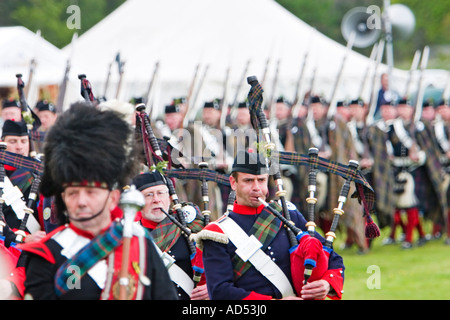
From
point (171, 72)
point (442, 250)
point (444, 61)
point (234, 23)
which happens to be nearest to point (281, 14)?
point (234, 23)

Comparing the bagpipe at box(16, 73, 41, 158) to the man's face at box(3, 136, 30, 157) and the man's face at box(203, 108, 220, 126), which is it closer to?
the man's face at box(3, 136, 30, 157)

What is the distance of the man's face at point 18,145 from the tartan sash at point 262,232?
233 centimetres

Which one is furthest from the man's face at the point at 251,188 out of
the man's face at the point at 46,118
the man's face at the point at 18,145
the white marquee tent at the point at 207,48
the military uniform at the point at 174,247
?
the white marquee tent at the point at 207,48

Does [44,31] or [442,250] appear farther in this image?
[44,31]

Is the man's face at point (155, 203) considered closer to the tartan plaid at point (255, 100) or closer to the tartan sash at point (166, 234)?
the tartan sash at point (166, 234)

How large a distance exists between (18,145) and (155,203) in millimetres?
1729

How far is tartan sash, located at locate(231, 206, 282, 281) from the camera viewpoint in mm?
4484

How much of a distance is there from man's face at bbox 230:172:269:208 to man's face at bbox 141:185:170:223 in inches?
22.3

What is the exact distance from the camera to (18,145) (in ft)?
21.0

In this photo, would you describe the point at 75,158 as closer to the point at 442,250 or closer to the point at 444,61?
the point at 442,250

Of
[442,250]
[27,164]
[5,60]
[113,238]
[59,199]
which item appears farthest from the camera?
[5,60]

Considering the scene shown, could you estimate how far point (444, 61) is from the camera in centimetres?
3391

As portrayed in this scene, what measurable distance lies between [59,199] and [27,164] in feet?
7.70

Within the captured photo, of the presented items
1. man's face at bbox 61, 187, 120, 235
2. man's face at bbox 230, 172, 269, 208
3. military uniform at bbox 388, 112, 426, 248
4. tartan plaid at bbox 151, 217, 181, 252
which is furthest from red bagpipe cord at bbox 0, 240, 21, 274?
military uniform at bbox 388, 112, 426, 248
